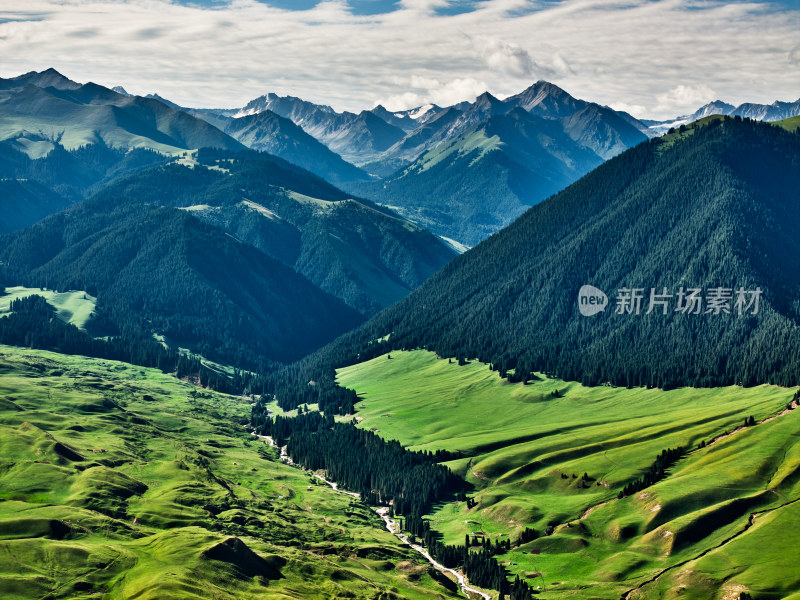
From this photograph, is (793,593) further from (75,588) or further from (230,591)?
(75,588)

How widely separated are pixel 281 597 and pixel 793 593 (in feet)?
382

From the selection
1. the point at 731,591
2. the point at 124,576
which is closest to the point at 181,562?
the point at 124,576

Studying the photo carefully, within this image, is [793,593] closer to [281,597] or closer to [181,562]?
[281,597]

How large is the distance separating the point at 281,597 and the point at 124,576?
3600cm

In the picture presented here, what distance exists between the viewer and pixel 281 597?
193000 mm

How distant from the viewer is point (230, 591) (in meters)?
193

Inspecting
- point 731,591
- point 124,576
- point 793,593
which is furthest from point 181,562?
point 793,593

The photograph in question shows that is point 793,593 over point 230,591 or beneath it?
over

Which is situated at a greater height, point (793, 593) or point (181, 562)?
point (793, 593)

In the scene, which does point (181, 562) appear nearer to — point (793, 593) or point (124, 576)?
point (124, 576)

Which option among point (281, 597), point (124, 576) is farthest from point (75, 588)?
point (281, 597)

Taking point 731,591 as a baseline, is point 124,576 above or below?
below

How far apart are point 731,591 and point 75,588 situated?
148687 mm

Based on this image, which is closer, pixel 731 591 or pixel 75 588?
pixel 75 588
